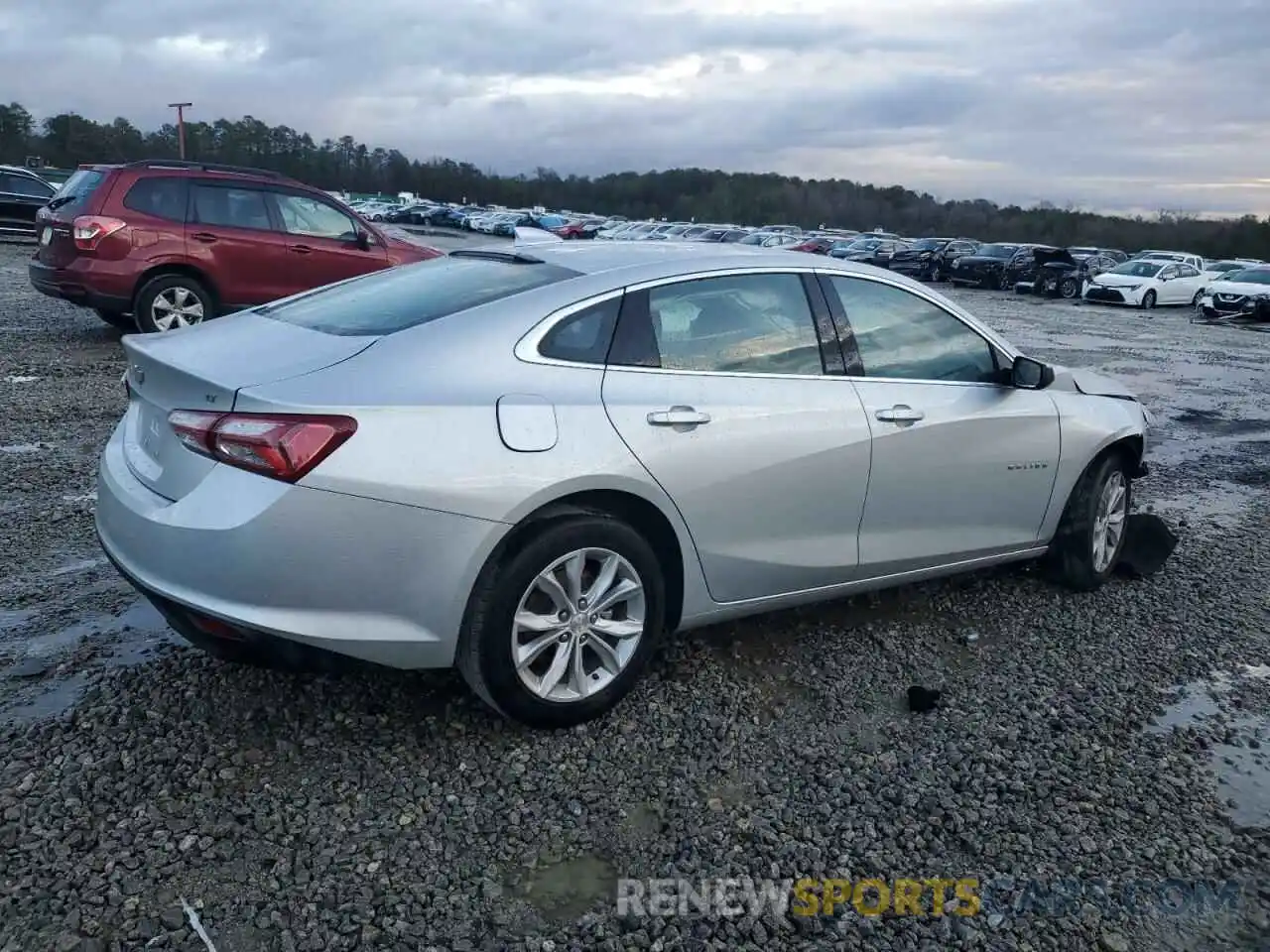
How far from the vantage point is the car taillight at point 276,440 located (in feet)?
10.1

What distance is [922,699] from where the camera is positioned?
4035 millimetres

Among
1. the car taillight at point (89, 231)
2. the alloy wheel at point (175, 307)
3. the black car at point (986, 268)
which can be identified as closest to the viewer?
the car taillight at point (89, 231)

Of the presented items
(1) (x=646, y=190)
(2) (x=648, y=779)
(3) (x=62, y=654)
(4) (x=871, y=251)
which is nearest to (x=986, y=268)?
(4) (x=871, y=251)

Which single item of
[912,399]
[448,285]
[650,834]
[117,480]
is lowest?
[650,834]

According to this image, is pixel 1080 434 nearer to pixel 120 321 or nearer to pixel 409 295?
pixel 409 295

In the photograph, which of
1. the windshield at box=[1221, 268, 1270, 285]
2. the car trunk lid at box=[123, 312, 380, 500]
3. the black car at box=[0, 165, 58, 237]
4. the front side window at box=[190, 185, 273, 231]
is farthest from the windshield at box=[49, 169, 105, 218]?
the windshield at box=[1221, 268, 1270, 285]

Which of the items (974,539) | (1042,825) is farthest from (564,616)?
(974,539)

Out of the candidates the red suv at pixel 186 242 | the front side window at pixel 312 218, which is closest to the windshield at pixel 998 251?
the red suv at pixel 186 242

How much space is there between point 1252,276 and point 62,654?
29.7m

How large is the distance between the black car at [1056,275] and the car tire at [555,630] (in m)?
33.1

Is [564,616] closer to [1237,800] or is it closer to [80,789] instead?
[80,789]

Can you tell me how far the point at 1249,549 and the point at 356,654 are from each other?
5.15 metres

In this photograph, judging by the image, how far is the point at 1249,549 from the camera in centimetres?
614

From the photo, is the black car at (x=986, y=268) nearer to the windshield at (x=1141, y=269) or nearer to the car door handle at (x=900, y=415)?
the windshield at (x=1141, y=269)
